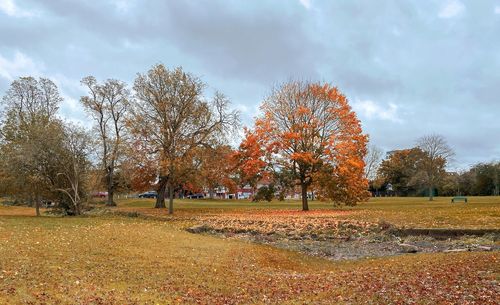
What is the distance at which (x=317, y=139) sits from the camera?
4616 cm

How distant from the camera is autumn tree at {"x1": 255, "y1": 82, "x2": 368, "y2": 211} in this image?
146ft

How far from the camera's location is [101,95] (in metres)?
58.2

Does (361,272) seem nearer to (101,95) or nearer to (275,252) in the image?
(275,252)

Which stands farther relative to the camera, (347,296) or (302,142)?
(302,142)

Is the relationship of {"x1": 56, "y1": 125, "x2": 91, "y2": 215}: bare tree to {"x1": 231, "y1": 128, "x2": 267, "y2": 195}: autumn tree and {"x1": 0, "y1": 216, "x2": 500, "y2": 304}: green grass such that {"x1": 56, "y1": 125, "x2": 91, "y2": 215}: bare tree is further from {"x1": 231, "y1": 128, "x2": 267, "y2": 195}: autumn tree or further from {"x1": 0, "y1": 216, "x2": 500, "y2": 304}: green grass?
{"x1": 0, "y1": 216, "x2": 500, "y2": 304}: green grass

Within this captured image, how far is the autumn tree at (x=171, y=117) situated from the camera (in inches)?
1738

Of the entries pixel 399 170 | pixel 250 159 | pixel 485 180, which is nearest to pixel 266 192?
pixel 250 159

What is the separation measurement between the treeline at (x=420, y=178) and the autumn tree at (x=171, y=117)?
58.0m

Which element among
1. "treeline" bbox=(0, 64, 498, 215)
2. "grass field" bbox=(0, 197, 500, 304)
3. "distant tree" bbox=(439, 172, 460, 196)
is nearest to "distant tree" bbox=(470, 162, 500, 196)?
"distant tree" bbox=(439, 172, 460, 196)

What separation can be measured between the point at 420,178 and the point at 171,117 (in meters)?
62.5

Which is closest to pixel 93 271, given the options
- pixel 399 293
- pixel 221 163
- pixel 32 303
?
pixel 32 303

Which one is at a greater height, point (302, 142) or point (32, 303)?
point (302, 142)

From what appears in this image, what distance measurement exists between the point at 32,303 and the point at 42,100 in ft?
177

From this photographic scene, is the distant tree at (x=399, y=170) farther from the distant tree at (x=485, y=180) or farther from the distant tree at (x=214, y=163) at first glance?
the distant tree at (x=214, y=163)
